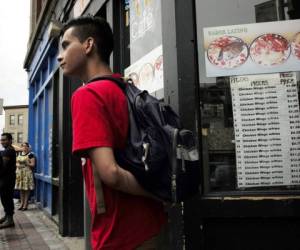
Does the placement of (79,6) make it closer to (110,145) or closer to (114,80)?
(114,80)

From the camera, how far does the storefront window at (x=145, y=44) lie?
12.0ft

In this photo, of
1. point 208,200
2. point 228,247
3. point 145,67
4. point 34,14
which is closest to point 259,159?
point 208,200

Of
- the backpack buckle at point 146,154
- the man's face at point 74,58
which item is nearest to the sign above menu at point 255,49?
the man's face at point 74,58

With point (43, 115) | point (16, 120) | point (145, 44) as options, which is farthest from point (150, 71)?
point (16, 120)

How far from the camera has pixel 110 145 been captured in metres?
1.62

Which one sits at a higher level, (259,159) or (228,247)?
(259,159)

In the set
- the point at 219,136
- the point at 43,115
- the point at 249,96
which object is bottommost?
the point at 219,136

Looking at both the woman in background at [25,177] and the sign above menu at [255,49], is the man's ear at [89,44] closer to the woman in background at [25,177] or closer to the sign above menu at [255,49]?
the sign above menu at [255,49]

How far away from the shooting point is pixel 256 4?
10.4 ft

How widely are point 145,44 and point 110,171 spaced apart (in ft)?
8.59

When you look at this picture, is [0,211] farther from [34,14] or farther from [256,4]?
[256,4]

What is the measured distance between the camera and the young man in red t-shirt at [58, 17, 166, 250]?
1614 mm

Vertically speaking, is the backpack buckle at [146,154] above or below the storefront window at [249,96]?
below

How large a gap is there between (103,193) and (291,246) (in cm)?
179
